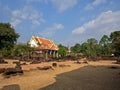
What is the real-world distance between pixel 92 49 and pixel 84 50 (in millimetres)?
8685

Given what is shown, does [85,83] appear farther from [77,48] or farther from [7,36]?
[77,48]

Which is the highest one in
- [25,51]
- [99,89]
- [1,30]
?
[1,30]

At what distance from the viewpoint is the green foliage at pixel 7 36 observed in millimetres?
40250

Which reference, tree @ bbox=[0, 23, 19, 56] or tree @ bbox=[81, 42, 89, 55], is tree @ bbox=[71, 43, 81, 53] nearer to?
tree @ bbox=[81, 42, 89, 55]

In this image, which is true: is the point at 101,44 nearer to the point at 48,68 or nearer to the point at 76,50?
the point at 76,50

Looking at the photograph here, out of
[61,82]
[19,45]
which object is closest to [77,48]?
[19,45]

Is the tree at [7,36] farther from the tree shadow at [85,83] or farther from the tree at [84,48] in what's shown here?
the tree at [84,48]

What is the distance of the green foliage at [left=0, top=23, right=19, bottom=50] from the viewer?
4025 centimetres

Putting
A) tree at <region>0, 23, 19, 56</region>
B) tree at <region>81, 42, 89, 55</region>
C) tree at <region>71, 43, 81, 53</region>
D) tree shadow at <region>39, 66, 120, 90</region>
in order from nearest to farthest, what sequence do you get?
tree shadow at <region>39, 66, 120, 90</region>
tree at <region>0, 23, 19, 56</region>
tree at <region>81, 42, 89, 55</region>
tree at <region>71, 43, 81, 53</region>

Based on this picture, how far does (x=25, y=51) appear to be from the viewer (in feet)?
167

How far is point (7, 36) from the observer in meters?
40.9

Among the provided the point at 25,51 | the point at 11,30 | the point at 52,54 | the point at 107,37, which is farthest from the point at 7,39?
the point at 107,37

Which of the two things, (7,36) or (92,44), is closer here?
(7,36)

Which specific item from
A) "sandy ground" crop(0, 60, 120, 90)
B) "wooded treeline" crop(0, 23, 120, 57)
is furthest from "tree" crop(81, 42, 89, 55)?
"sandy ground" crop(0, 60, 120, 90)
